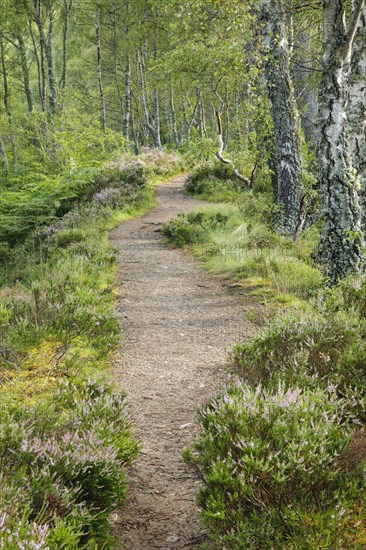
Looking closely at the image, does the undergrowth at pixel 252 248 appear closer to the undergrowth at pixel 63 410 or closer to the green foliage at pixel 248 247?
the green foliage at pixel 248 247

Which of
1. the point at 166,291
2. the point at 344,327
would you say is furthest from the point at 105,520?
the point at 166,291

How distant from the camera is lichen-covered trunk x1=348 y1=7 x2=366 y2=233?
7707 millimetres

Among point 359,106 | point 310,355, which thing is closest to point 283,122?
point 359,106

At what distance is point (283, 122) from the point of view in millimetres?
10523

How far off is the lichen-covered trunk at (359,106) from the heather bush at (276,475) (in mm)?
5641

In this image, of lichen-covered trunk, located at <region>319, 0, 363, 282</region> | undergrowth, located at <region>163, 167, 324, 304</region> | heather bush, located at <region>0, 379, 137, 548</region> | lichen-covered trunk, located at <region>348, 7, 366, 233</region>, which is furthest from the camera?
lichen-covered trunk, located at <region>348, 7, 366, 233</region>

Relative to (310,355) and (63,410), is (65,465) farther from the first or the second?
(310,355)

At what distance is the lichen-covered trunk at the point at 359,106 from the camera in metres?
7.71

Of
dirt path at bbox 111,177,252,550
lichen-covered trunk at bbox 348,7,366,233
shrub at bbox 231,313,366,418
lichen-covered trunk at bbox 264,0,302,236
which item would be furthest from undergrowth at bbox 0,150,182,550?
lichen-covered trunk at bbox 348,7,366,233

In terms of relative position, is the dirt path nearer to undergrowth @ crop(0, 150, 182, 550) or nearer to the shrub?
undergrowth @ crop(0, 150, 182, 550)

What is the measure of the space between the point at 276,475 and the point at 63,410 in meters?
1.96

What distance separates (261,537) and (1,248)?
12.6 meters

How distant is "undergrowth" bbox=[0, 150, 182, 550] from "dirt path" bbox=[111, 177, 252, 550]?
0.23 m

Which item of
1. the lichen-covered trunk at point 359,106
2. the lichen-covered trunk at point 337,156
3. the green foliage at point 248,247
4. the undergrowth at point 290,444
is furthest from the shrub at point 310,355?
the lichen-covered trunk at point 359,106
